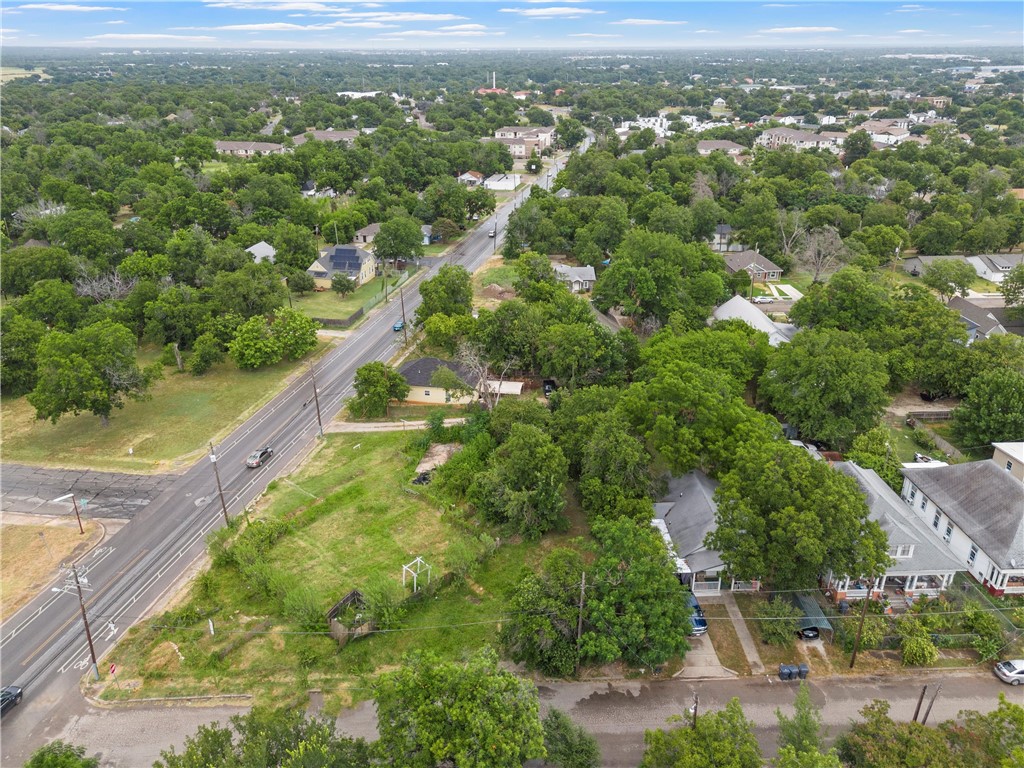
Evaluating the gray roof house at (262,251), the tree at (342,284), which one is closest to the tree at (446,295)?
the tree at (342,284)

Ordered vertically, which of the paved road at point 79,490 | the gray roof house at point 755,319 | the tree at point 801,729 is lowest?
the paved road at point 79,490

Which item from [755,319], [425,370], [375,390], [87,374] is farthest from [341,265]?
[755,319]

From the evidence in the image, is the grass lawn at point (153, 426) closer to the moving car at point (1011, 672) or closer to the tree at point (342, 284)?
the tree at point (342, 284)

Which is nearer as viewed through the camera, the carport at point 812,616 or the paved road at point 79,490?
the carport at point 812,616

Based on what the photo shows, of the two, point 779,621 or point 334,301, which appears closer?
point 779,621

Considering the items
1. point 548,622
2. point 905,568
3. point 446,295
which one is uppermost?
point 446,295

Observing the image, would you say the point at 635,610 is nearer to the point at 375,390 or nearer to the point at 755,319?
the point at 375,390

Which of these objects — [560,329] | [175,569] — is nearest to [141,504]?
[175,569]
